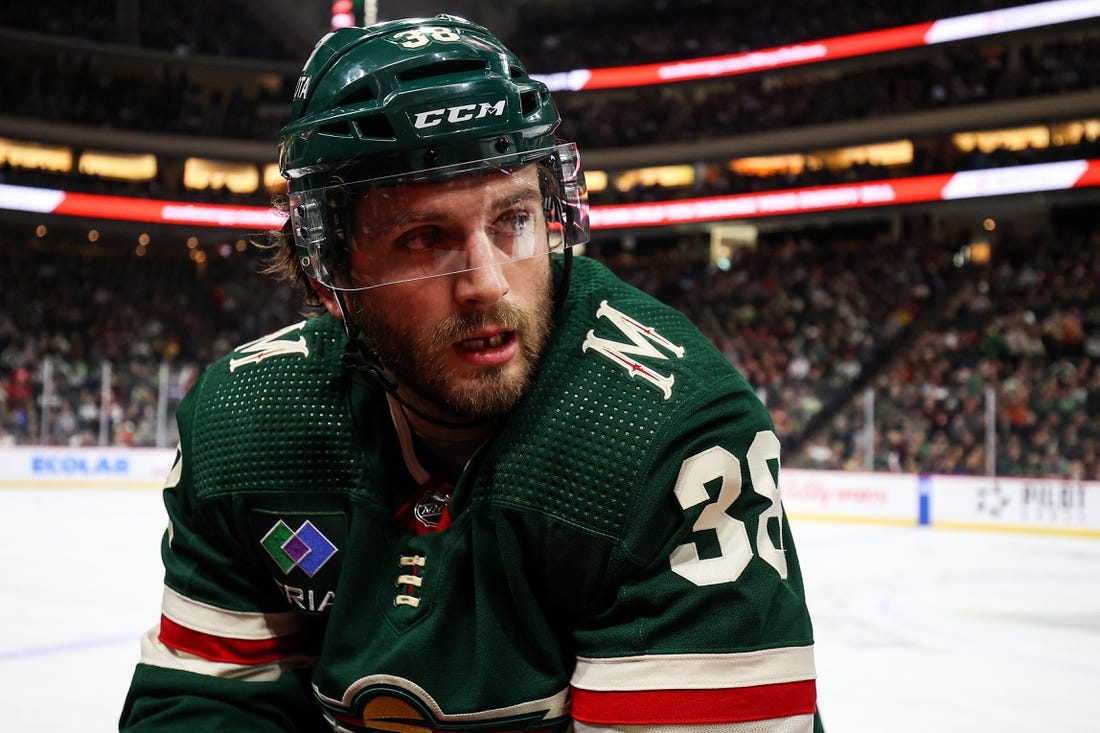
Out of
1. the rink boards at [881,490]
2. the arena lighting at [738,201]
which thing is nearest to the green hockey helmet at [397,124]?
the rink boards at [881,490]

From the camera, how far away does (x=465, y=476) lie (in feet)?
4.45

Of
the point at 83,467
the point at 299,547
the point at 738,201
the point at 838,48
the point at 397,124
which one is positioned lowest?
the point at 83,467


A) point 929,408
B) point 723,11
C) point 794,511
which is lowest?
point 794,511

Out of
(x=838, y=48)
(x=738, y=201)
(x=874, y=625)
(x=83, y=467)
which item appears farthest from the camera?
(x=738, y=201)

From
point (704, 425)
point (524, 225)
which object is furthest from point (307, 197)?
point (704, 425)

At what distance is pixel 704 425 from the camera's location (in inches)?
48.8

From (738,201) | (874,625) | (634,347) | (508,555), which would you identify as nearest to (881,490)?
(874,625)

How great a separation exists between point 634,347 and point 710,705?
18.7 inches

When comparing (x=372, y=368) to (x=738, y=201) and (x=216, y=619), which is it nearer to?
(x=216, y=619)

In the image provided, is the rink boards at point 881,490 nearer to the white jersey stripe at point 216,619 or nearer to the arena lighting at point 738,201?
the arena lighting at point 738,201

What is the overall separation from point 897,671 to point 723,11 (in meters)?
21.1

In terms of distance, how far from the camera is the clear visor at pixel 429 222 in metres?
1.32

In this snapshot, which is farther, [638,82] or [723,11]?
[723,11]

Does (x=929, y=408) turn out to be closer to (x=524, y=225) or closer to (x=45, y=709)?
(x=45, y=709)
